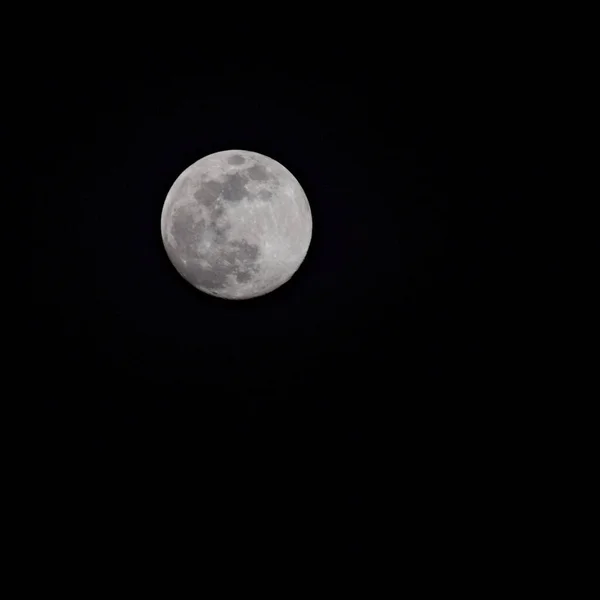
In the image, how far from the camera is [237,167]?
104 inches

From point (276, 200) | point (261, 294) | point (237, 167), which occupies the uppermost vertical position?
point (237, 167)

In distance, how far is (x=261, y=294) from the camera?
2.83 meters

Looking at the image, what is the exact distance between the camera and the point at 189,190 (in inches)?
104

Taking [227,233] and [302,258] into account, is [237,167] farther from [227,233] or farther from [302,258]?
[302,258]

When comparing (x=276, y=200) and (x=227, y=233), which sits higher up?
(x=276, y=200)

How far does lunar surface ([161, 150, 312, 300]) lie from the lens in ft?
8.41

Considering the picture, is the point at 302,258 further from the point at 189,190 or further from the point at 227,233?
the point at 189,190

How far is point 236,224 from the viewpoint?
2549 mm

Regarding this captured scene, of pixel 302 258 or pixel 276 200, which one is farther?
pixel 302 258

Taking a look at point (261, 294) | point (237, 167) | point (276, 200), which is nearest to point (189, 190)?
point (237, 167)

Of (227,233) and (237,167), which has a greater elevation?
(237,167)

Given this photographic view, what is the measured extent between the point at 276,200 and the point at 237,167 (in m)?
0.24

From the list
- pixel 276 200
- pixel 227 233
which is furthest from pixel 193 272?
pixel 276 200

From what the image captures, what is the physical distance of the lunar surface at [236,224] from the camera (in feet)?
8.41
